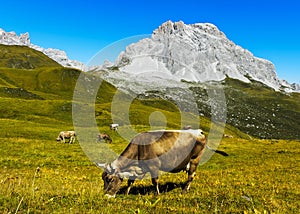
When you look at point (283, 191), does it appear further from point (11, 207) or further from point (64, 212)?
point (11, 207)

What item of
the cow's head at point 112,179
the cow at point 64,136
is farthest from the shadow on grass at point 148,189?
the cow at point 64,136

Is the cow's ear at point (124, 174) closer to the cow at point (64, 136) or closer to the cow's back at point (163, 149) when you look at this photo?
the cow's back at point (163, 149)

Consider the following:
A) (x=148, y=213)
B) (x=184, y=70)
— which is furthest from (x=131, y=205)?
(x=184, y=70)

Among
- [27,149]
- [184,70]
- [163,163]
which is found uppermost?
[184,70]

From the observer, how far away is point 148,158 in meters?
12.3

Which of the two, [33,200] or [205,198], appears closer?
[33,200]

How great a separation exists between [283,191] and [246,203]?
5.09 metres

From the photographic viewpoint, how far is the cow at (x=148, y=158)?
1181cm

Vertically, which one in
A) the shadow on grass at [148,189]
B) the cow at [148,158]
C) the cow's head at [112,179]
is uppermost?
the cow at [148,158]

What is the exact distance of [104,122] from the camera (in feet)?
247

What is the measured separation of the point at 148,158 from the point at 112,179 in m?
1.75

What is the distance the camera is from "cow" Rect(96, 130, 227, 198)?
11812 mm

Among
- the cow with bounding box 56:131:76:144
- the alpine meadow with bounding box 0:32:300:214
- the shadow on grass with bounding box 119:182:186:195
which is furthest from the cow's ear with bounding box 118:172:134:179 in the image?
the cow with bounding box 56:131:76:144

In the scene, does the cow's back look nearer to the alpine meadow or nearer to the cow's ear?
the cow's ear
